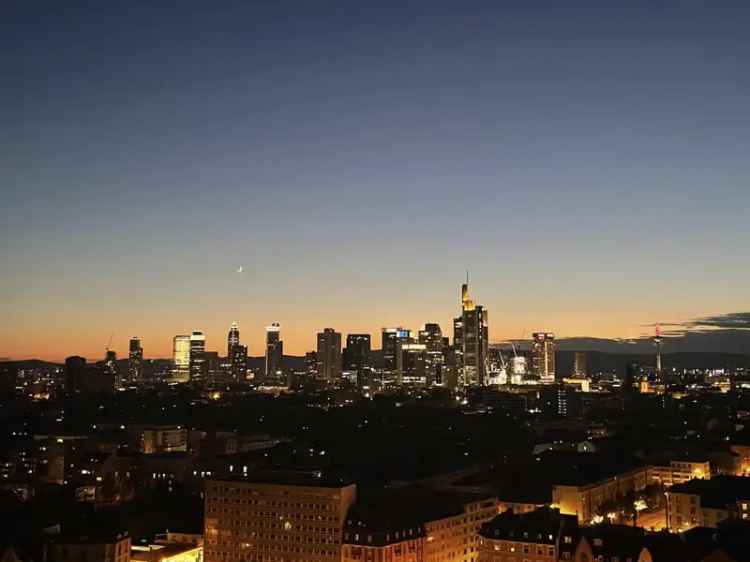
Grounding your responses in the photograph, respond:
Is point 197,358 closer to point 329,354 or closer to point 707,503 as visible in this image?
point 329,354

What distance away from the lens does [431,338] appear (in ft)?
571

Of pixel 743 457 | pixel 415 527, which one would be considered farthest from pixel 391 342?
pixel 415 527

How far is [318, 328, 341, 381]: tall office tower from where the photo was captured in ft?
593

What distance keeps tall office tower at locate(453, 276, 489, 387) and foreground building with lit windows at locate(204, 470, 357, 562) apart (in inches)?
5185

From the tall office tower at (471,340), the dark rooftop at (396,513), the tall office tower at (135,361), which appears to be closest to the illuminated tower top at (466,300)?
the tall office tower at (471,340)

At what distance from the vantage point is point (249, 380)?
175875mm

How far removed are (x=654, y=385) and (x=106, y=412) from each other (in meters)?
85.5

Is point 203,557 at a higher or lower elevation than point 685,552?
lower

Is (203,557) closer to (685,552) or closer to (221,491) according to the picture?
(221,491)

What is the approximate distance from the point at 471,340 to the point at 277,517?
135479mm

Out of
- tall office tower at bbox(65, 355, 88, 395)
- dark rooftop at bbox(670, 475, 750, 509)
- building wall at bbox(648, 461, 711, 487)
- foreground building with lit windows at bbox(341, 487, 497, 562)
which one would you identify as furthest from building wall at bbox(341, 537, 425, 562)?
tall office tower at bbox(65, 355, 88, 395)

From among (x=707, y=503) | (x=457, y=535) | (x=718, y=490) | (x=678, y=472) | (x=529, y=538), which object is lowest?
(x=457, y=535)

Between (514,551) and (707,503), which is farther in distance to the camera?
(707,503)

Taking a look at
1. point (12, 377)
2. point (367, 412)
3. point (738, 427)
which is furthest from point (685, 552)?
point (12, 377)
